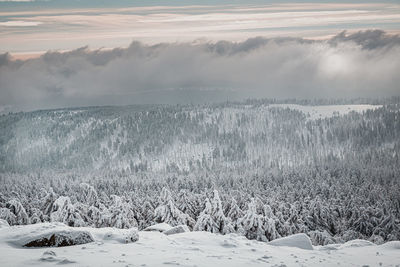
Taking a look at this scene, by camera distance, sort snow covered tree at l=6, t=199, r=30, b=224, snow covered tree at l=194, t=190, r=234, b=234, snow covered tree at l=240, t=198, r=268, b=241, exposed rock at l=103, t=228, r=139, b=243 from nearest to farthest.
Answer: exposed rock at l=103, t=228, r=139, b=243 < snow covered tree at l=194, t=190, r=234, b=234 < snow covered tree at l=240, t=198, r=268, b=241 < snow covered tree at l=6, t=199, r=30, b=224

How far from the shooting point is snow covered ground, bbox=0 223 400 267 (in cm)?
1981

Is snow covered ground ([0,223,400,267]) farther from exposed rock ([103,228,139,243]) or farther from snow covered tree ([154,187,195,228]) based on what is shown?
snow covered tree ([154,187,195,228])

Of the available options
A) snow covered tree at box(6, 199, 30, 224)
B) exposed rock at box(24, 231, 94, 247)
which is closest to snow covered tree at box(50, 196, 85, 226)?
snow covered tree at box(6, 199, 30, 224)

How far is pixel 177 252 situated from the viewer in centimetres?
2236

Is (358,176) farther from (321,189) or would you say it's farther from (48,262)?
(48,262)

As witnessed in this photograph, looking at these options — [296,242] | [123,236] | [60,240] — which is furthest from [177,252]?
[296,242]

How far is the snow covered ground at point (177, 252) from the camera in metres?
19.8

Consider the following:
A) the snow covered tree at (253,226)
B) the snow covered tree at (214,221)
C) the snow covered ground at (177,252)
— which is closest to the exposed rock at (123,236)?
the snow covered ground at (177,252)

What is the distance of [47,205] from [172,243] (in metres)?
37.4

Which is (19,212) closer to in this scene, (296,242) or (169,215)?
(169,215)

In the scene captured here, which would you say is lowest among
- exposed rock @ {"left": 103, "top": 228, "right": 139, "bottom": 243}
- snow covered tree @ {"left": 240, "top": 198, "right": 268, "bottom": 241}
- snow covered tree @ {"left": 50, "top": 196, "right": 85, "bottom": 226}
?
snow covered tree @ {"left": 240, "top": 198, "right": 268, "bottom": 241}

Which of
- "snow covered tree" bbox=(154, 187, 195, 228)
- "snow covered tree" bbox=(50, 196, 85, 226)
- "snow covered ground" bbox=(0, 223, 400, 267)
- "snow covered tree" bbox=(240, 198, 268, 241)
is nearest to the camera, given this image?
"snow covered ground" bbox=(0, 223, 400, 267)

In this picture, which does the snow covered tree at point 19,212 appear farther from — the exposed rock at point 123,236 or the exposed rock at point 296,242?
the exposed rock at point 296,242

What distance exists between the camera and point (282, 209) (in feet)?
259
